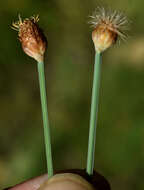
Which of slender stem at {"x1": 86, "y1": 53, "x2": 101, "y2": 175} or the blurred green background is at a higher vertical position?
slender stem at {"x1": 86, "y1": 53, "x2": 101, "y2": 175}

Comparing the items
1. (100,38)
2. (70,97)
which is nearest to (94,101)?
(100,38)

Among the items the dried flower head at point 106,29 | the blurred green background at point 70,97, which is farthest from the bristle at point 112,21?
the blurred green background at point 70,97

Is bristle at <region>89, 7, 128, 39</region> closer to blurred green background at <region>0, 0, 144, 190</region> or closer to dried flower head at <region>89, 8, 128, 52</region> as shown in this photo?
dried flower head at <region>89, 8, 128, 52</region>

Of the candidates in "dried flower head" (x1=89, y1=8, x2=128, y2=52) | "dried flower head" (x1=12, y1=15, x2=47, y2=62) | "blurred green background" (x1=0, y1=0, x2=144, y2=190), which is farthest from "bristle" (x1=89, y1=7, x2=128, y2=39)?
"blurred green background" (x1=0, y1=0, x2=144, y2=190)

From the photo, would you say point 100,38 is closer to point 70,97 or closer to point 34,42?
point 34,42

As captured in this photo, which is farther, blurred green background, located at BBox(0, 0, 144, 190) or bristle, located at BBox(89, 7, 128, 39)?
blurred green background, located at BBox(0, 0, 144, 190)

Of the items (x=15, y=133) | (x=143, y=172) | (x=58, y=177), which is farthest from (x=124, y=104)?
(x=58, y=177)
